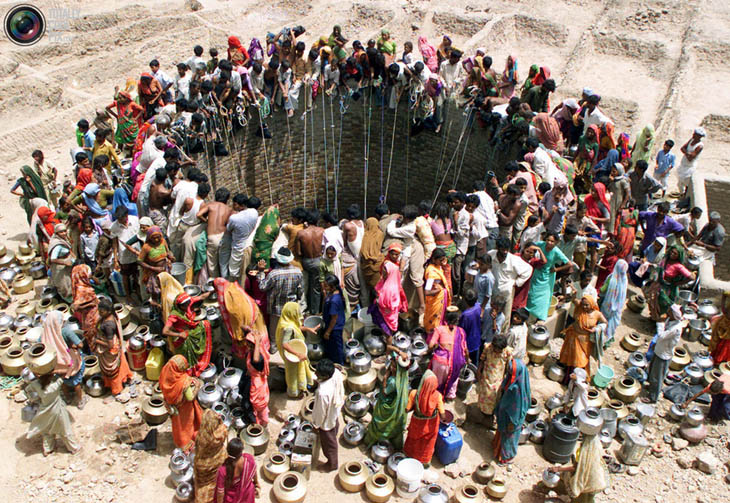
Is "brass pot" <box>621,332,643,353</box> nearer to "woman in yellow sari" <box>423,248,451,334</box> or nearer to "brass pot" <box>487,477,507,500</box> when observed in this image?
"woman in yellow sari" <box>423,248,451,334</box>

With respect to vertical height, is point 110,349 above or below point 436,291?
below

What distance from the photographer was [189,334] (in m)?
7.31

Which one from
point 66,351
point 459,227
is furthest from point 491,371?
point 66,351

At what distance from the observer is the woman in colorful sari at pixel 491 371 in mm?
6920

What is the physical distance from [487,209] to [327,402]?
3663 mm

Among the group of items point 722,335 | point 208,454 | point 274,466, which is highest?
point 208,454

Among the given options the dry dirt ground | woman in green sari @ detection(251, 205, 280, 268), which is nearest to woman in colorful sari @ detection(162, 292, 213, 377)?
the dry dirt ground

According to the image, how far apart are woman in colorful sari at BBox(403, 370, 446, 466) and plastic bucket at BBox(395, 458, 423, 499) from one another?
0.17 m

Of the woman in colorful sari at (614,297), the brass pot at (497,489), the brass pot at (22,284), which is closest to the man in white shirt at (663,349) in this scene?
the woman in colorful sari at (614,297)

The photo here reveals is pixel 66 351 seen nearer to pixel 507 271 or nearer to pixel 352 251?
pixel 352 251

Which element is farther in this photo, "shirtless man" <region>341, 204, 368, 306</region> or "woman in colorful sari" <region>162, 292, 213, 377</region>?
"shirtless man" <region>341, 204, 368, 306</region>

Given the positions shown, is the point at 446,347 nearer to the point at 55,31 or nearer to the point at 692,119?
the point at 692,119

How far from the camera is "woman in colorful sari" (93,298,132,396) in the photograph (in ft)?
23.9

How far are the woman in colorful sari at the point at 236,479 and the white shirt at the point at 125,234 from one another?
354cm
